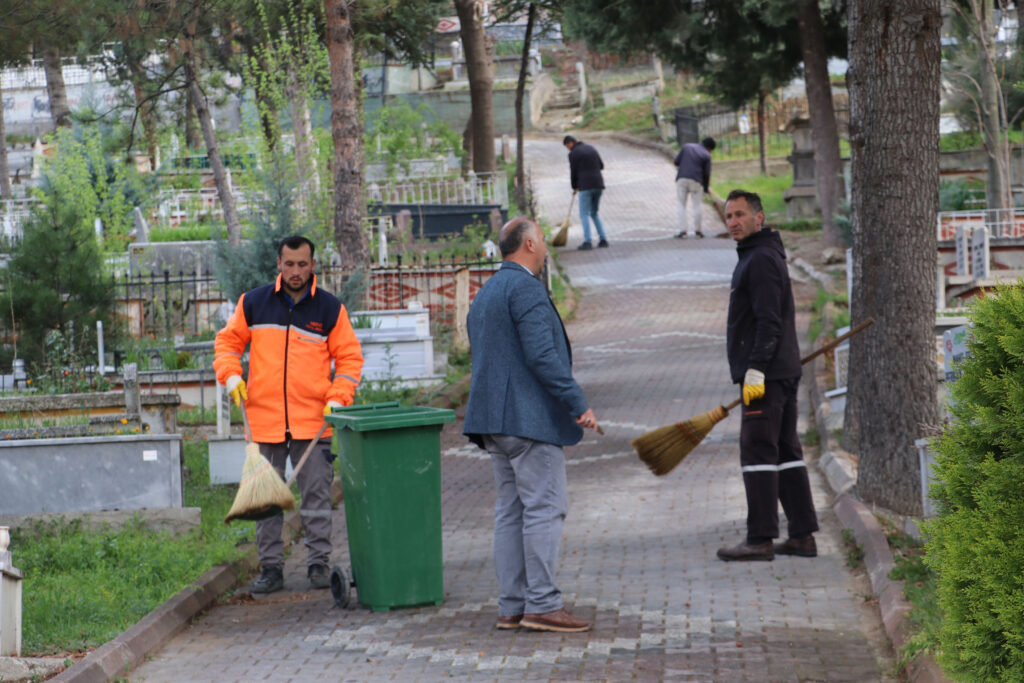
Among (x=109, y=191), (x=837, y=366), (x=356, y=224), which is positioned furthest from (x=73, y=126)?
(x=837, y=366)

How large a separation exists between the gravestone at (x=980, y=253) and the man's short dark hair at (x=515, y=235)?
9.22 metres

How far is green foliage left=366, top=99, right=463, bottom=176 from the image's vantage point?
2861 centimetres

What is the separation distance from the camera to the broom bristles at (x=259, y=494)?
21.5ft

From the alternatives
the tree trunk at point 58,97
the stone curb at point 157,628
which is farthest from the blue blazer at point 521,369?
the tree trunk at point 58,97

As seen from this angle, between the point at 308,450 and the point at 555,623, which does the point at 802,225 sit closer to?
the point at 308,450

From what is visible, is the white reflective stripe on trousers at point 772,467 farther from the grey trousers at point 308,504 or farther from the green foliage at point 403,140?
the green foliage at point 403,140

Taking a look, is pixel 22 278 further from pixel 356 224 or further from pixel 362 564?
pixel 362 564

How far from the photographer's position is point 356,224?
15.0 m

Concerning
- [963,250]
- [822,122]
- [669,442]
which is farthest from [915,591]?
[822,122]

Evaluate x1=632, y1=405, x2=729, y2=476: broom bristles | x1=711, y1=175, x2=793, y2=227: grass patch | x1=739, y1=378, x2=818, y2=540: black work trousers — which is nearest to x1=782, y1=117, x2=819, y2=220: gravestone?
x1=711, y1=175, x2=793, y2=227: grass patch

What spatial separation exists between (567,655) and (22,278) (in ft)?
28.0

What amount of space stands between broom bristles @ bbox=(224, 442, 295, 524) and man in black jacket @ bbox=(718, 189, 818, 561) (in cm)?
269

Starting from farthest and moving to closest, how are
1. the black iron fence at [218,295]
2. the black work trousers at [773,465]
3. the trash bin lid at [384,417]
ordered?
the black iron fence at [218,295], the black work trousers at [773,465], the trash bin lid at [384,417]

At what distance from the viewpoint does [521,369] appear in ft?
19.7
